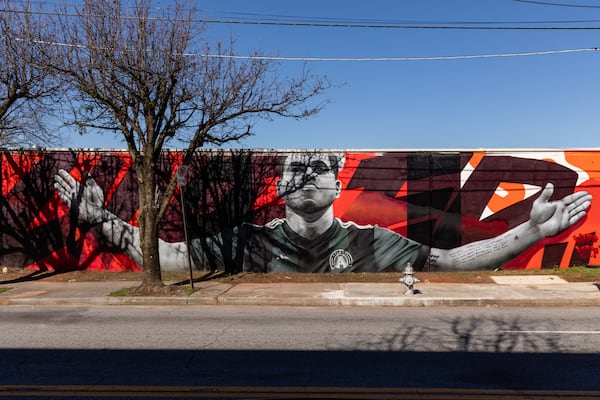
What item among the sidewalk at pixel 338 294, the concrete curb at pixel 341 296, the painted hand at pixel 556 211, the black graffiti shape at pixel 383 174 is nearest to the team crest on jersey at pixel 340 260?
the sidewalk at pixel 338 294

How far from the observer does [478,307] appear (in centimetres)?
1000

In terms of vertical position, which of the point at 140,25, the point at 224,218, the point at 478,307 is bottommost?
the point at 478,307

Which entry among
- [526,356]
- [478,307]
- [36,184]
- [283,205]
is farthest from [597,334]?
[36,184]

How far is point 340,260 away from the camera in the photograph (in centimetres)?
1418

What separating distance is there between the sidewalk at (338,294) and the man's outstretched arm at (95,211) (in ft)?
7.08

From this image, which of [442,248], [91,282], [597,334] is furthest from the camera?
[442,248]

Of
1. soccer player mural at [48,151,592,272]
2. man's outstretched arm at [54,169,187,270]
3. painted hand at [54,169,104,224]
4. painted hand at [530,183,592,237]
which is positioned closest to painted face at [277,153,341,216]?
soccer player mural at [48,151,592,272]

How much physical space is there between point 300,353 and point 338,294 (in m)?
4.63

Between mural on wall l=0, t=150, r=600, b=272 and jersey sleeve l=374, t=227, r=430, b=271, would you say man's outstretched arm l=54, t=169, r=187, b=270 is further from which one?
jersey sleeve l=374, t=227, r=430, b=271

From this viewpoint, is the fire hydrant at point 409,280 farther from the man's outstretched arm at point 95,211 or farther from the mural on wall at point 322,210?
the man's outstretched arm at point 95,211

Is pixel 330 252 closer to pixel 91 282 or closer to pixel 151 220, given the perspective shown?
pixel 151 220

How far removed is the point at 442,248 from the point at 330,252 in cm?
328

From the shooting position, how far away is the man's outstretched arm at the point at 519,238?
553 inches

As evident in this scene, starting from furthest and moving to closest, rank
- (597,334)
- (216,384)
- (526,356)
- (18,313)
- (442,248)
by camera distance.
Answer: (442,248) → (18,313) → (597,334) → (526,356) → (216,384)
